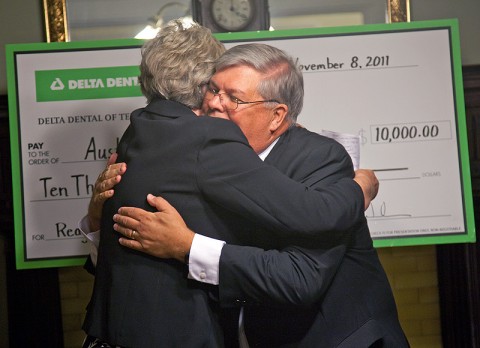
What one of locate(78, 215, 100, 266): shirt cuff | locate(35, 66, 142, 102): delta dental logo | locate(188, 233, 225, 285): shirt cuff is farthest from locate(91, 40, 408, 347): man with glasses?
locate(35, 66, 142, 102): delta dental logo

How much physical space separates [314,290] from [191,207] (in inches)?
13.7

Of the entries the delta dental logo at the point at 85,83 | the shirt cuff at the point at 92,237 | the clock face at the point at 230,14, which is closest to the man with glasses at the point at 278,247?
the shirt cuff at the point at 92,237

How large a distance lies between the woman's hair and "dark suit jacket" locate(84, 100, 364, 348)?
0.08m

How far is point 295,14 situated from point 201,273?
239cm

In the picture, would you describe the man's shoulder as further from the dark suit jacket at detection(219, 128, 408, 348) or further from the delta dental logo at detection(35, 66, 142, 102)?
the delta dental logo at detection(35, 66, 142, 102)

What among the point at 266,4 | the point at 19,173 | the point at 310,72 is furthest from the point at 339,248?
the point at 266,4

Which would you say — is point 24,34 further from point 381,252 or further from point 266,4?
point 381,252

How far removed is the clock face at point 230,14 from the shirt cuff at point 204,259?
83.1 inches

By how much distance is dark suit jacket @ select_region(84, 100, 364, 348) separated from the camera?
1.88 metres

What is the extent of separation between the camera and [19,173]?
10.8 feet

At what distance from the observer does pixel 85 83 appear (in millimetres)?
3326

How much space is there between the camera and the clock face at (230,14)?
12.6ft

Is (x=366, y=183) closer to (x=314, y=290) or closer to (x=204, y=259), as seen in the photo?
(x=314, y=290)

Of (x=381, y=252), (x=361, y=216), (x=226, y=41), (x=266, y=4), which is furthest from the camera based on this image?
(x=381, y=252)
